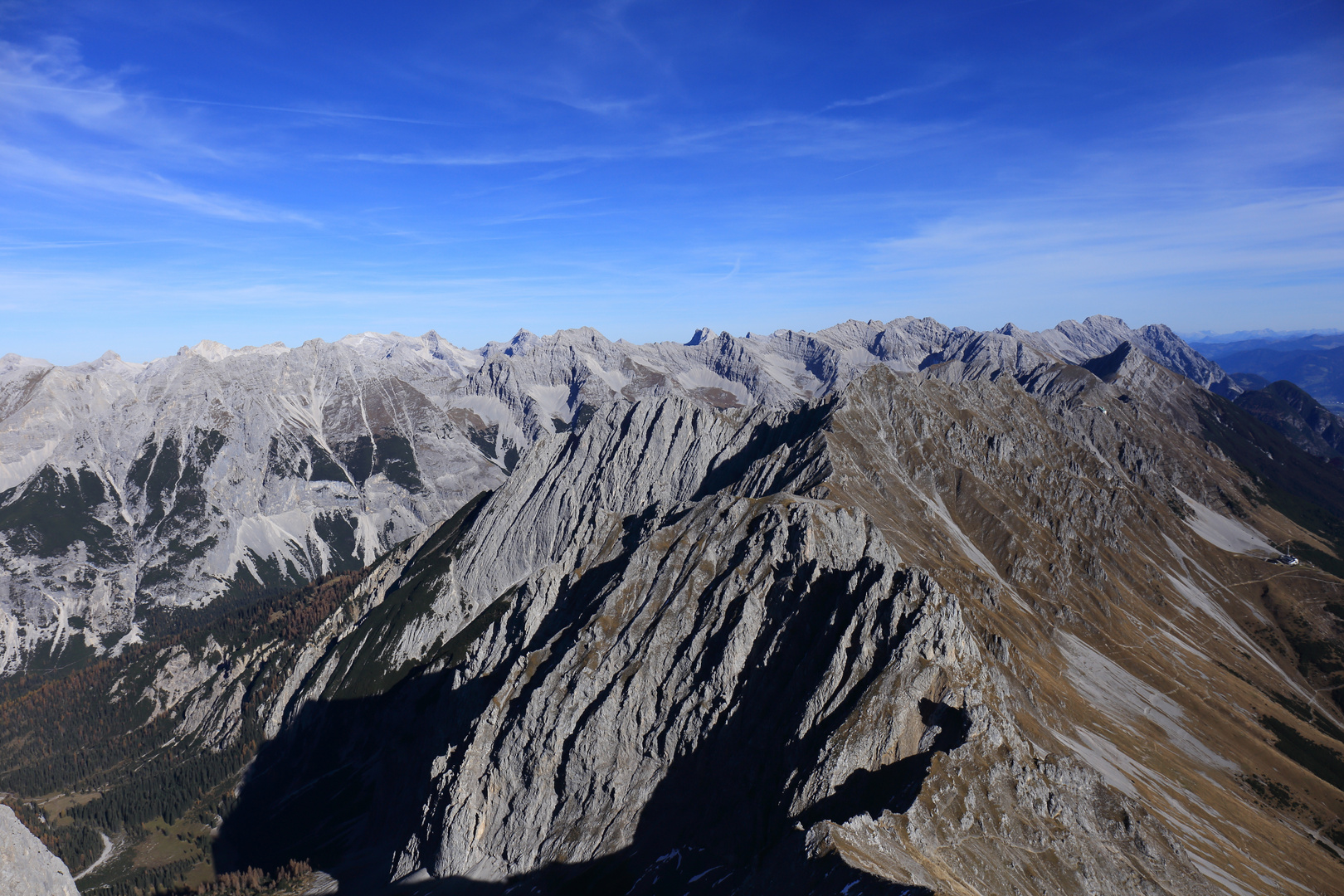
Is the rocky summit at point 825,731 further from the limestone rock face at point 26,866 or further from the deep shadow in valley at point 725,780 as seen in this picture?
the limestone rock face at point 26,866

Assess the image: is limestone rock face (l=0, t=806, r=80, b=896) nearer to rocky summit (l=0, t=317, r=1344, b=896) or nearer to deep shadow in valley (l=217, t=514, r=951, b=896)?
deep shadow in valley (l=217, t=514, r=951, b=896)

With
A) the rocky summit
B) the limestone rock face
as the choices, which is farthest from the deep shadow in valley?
the limestone rock face

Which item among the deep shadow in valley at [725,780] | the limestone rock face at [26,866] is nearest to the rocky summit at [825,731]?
the deep shadow in valley at [725,780]

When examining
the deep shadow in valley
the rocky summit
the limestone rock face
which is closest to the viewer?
the rocky summit

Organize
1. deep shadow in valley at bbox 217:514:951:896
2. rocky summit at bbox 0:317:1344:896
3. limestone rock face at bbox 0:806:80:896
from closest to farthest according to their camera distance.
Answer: rocky summit at bbox 0:317:1344:896
limestone rock face at bbox 0:806:80:896
deep shadow in valley at bbox 217:514:951:896

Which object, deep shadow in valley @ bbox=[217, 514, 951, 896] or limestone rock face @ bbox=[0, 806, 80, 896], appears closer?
limestone rock face @ bbox=[0, 806, 80, 896]

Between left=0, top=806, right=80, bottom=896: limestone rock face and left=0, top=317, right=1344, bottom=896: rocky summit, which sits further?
left=0, top=806, right=80, bottom=896: limestone rock face

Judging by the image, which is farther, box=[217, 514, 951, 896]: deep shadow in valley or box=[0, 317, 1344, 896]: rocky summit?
box=[217, 514, 951, 896]: deep shadow in valley

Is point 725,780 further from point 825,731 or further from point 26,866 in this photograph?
point 26,866
